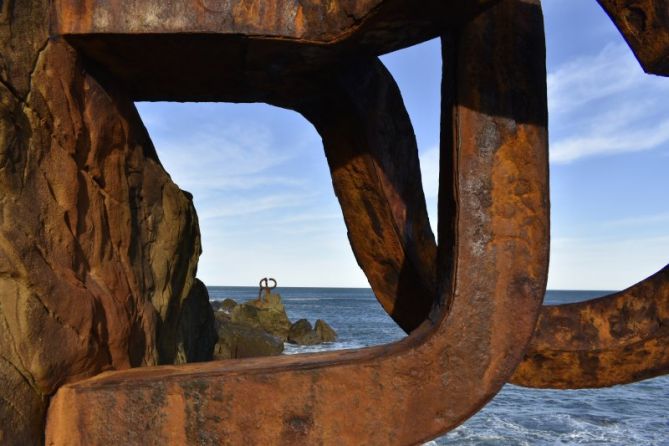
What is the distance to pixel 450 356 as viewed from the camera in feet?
5.97

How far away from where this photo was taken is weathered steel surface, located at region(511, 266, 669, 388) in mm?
2113

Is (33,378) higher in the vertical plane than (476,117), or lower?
lower

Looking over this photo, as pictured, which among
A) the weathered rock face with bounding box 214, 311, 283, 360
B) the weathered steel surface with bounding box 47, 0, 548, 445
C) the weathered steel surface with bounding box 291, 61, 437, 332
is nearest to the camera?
the weathered steel surface with bounding box 47, 0, 548, 445

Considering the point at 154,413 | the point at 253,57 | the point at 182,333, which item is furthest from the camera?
the point at 182,333

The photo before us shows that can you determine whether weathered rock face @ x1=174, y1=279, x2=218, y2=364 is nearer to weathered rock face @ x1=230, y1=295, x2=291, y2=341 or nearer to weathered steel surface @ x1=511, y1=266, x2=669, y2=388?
weathered steel surface @ x1=511, y1=266, x2=669, y2=388

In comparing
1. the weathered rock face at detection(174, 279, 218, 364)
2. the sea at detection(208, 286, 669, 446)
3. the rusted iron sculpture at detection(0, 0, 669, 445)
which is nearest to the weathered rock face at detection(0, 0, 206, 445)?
the rusted iron sculpture at detection(0, 0, 669, 445)

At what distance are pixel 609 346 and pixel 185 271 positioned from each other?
2.04 metres

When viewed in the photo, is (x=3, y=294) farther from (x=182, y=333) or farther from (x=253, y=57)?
(x=182, y=333)

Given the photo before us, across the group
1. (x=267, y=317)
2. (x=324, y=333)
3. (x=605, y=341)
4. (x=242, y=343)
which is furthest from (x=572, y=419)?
(x=267, y=317)

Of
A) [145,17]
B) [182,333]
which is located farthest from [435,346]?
[182,333]

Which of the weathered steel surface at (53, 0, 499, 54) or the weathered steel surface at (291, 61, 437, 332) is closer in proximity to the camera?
the weathered steel surface at (53, 0, 499, 54)

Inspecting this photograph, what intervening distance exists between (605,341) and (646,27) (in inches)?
45.4

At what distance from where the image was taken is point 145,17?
6.07 feet

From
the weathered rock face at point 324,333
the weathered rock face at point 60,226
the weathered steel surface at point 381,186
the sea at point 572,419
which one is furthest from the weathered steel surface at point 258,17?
the weathered rock face at point 324,333
